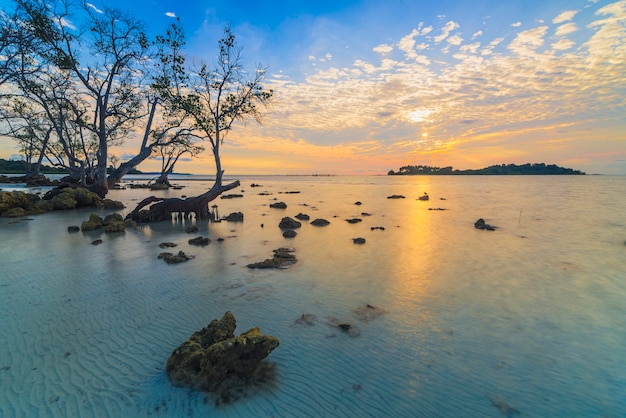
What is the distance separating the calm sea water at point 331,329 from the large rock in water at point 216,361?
0.17 m

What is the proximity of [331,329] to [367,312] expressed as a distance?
3.73ft

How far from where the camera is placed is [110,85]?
920 inches

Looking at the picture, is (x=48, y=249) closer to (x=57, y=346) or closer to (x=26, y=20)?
(x=57, y=346)

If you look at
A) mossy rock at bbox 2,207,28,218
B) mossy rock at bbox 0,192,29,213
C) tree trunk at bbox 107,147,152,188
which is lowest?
mossy rock at bbox 2,207,28,218

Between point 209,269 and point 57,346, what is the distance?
4.41 meters

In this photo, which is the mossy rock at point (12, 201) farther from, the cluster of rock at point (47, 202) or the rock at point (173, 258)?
the rock at point (173, 258)

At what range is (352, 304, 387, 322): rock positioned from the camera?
6.00 meters

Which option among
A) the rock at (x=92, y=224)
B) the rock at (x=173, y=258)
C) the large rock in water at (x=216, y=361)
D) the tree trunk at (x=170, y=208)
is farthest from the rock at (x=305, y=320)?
the tree trunk at (x=170, y=208)

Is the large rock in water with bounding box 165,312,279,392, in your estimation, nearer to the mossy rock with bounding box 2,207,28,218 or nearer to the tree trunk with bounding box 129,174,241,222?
the tree trunk with bounding box 129,174,241,222

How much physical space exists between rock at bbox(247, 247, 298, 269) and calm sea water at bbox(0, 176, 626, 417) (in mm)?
384

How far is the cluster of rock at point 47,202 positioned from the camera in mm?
18875

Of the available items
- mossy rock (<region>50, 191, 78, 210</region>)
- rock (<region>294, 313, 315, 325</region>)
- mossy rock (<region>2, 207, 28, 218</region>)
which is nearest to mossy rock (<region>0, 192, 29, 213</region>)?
mossy rock (<region>2, 207, 28, 218</region>)

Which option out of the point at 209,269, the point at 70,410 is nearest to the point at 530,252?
the point at 209,269

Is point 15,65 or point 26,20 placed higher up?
point 26,20
